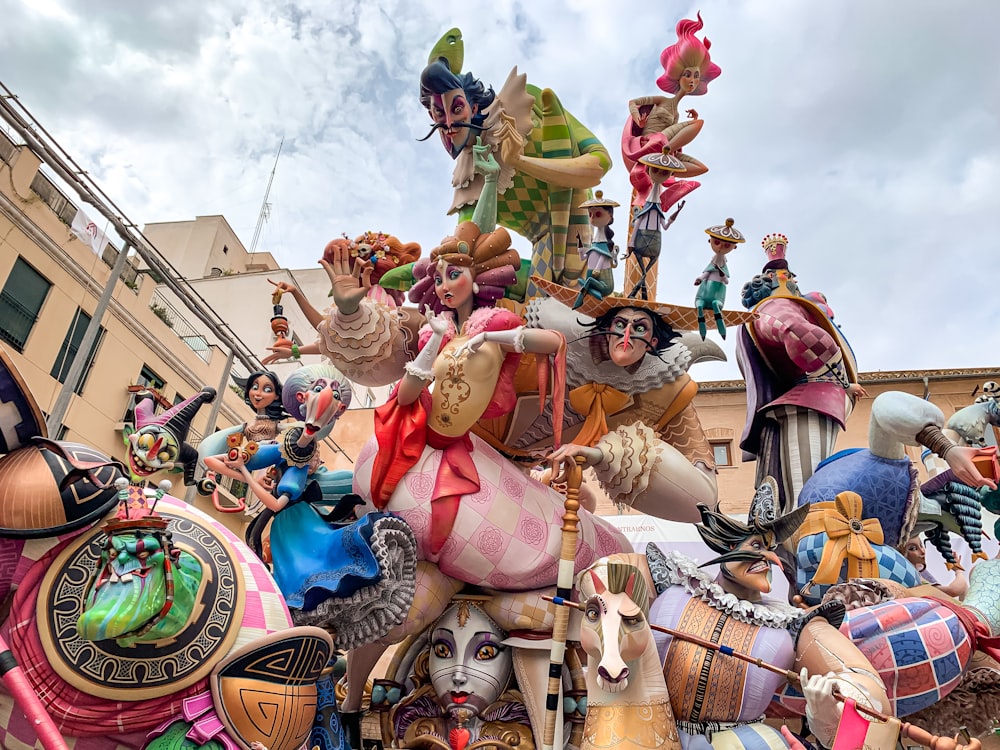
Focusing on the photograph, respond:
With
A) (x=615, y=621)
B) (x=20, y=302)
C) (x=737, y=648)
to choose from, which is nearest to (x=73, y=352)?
(x=20, y=302)

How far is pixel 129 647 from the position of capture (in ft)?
7.44

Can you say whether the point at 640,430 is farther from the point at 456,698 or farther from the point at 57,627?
the point at 57,627

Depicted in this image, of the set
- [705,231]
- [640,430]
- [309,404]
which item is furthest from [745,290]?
[309,404]

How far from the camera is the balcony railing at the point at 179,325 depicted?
38.2 ft

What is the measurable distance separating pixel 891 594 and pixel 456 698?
1.73 metres

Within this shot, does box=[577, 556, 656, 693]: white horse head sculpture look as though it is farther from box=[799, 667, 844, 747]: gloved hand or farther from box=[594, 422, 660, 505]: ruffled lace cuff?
box=[594, 422, 660, 505]: ruffled lace cuff

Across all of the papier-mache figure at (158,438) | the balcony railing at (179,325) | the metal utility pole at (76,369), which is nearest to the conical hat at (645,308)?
the papier-mache figure at (158,438)

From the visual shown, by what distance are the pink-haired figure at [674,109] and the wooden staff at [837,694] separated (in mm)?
2285

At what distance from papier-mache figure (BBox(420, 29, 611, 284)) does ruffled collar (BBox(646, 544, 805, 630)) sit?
1.73 meters

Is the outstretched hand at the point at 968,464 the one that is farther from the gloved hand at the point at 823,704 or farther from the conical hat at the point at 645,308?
the gloved hand at the point at 823,704

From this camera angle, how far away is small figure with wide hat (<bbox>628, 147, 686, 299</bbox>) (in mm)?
3887

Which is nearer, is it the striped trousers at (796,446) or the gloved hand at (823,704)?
the gloved hand at (823,704)

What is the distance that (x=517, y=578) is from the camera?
131 inches

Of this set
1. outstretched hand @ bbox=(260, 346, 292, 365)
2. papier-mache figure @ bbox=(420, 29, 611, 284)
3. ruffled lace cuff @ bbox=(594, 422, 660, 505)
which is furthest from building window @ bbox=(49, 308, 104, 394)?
ruffled lace cuff @ bbox=(594, 422, 660, 505)
